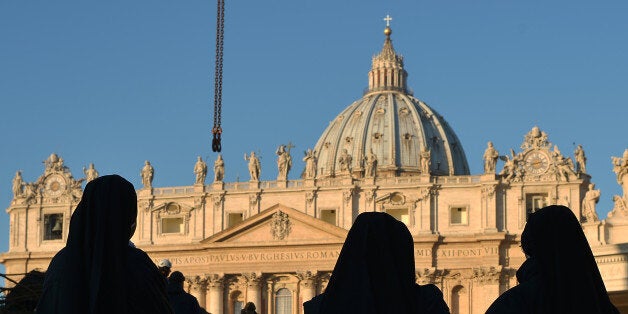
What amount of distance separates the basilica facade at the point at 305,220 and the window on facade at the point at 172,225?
0.16ft

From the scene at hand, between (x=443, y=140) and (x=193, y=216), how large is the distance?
38.9 meters

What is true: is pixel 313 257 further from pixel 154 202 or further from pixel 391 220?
pixel 391 220

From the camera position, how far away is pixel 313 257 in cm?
7681

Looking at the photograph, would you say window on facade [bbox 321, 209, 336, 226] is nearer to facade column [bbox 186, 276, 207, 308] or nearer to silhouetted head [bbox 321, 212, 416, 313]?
facade column [bbox 186, 276, 207, 308]

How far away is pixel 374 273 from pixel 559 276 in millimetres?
1253

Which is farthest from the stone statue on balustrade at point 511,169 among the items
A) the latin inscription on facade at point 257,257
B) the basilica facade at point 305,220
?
the latin inscription on facade at point 257,257

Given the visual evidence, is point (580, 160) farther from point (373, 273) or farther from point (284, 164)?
point (373, 273)

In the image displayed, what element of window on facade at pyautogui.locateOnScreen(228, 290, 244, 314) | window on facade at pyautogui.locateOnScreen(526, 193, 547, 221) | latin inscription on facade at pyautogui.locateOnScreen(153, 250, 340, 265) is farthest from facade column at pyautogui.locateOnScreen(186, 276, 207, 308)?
window on facade at pyautogui.locateOnScreen(526, 193, 547, 221)

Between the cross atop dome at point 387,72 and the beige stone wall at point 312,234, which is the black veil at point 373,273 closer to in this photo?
the beige stone wall at point 312,234

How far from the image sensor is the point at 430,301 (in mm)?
9047

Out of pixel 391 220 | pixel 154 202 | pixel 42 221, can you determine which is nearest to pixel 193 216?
pixel 154 202

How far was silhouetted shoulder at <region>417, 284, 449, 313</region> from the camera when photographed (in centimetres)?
901

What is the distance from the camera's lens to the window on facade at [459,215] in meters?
75.3

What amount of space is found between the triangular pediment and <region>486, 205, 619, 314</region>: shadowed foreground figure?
220 feet
